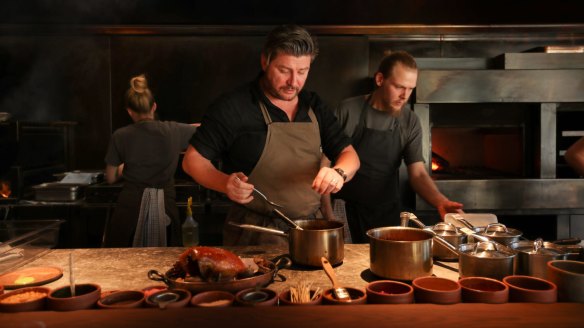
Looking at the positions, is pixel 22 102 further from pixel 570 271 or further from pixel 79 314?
pixel 570 271

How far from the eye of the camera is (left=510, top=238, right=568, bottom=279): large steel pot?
4.96ft

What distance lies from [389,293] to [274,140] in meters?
1.06

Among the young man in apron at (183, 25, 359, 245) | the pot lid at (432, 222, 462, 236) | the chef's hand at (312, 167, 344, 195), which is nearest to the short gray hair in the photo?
the young man in apron at (183, 25, 359, 245)

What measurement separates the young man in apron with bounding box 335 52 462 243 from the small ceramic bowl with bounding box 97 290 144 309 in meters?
1.88

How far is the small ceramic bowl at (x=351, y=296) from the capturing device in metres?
1.32

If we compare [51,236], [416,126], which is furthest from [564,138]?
[51,236]

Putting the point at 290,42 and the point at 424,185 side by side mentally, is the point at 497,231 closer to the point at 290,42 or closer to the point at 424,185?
the point at 290,42

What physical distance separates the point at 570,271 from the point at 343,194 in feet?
5.69

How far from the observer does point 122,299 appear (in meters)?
1.38

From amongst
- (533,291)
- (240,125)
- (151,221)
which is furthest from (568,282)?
(151,221)

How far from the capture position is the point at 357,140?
3154 mm

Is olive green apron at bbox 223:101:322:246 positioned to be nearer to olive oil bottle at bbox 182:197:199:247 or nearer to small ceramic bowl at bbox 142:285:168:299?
small ceramic bowl at bbox 142:285:168:299

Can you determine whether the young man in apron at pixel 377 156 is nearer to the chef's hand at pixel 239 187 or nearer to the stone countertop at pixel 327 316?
the chef's hand at pixel 239 187

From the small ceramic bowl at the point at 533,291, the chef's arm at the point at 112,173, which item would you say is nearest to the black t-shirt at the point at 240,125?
the small ceramic bowl at the point at 533,291
